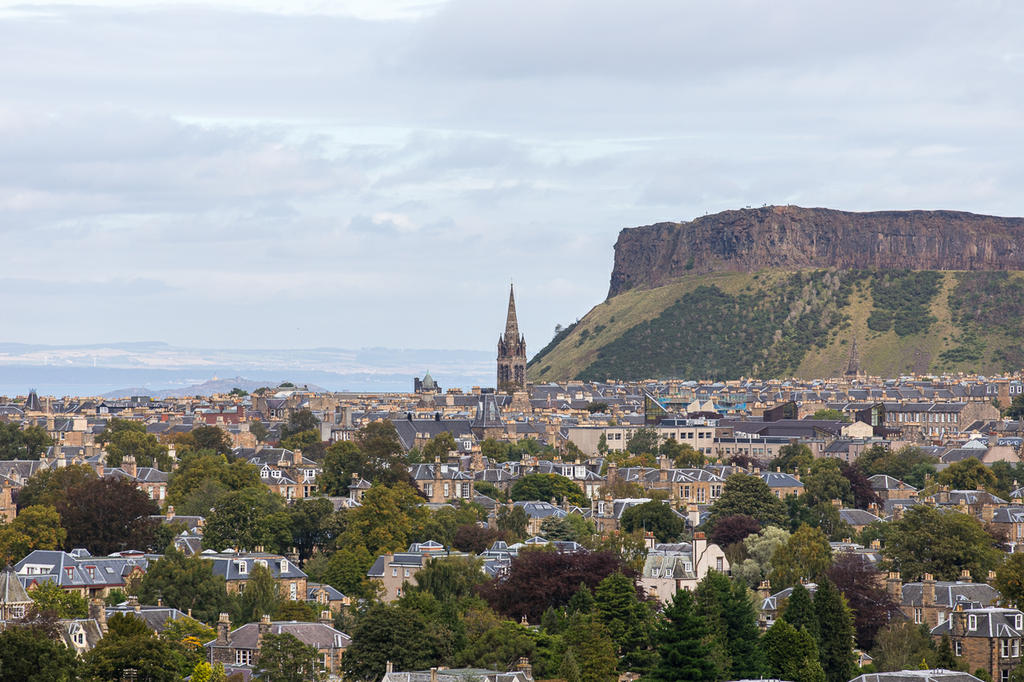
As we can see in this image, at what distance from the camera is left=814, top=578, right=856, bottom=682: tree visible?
3012 inches

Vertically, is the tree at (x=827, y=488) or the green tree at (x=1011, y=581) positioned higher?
the tree at (x=827, y=488)

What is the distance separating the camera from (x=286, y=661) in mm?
68938

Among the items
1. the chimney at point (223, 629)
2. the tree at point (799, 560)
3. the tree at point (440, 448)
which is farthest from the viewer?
the tree at point (440, 448)

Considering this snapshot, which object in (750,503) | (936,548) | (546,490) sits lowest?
(936,548)

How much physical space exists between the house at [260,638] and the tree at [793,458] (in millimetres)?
79566

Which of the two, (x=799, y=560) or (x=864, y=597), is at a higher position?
(x=799, y=560)

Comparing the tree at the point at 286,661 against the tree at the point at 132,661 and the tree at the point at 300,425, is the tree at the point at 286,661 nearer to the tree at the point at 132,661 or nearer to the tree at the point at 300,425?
the tree at the point at 132,661

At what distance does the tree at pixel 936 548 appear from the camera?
3784 inches

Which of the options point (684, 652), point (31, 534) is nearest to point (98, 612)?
point (684, 652)

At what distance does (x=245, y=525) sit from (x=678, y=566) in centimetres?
2504

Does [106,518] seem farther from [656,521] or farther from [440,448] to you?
[440,448]

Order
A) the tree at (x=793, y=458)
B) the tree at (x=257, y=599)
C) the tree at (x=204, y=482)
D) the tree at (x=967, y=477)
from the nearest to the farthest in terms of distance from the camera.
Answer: the tree at (x=257, y=599)
the tree at (x=204, y=482)
the tree at (x=967, y=477)
the tree at (x=793, y=458)

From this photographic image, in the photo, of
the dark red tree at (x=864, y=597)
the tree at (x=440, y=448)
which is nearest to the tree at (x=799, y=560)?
the dark red tree at (x=864, y=597)

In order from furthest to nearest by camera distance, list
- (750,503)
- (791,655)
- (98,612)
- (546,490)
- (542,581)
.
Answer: (546,490) < (750,503) < (542,581) < (98,612) < (791,655)
